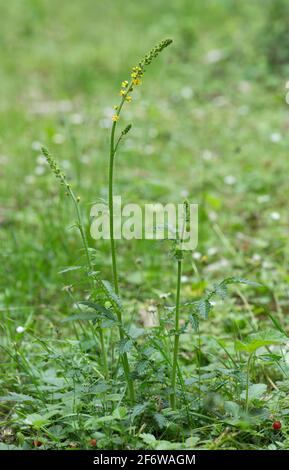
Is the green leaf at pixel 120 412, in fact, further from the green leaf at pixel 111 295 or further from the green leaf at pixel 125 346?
the green leaf at pixel 111 295

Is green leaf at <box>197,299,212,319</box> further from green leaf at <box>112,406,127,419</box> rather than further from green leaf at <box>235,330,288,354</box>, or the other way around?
green leaf at <box>112,406,127,419</box>

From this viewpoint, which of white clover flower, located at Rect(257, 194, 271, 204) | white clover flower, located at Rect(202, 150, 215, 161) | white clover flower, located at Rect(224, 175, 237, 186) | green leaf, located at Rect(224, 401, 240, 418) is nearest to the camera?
green leaf, located at Rect(224, 401, 240, 418)

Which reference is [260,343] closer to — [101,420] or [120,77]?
[101,420]

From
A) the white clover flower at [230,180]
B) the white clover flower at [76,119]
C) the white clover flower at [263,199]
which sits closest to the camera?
the white clover flower at [263,199]

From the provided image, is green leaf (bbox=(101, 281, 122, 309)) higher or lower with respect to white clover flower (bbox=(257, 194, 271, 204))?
lower

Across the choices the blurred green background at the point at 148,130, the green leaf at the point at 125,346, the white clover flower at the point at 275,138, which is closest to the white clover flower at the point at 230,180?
the blurred green background at the point at 148,130

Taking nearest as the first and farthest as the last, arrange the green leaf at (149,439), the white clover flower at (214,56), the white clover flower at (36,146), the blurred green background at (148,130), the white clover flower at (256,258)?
the green leaf at (149,439) → the white clover flower at (256,258) → the blurred green background at (148,130) → the white clover flower at (36,146) → the white clover flower at (214,56)

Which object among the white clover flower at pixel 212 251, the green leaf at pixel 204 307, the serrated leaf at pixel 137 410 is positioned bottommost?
the serrated leaf at pixel 137 410

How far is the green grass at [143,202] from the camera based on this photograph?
1.96m

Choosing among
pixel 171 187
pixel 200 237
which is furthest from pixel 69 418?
pixel 171 187

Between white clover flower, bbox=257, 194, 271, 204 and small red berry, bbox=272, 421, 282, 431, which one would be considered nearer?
small red berry, bbox=272, 421, 282, 431

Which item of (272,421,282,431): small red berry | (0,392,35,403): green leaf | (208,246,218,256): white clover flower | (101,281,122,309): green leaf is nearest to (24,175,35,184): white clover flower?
(208,246,218,256): white clover flower

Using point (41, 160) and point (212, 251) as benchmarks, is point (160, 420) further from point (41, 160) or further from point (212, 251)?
point (41, 160)

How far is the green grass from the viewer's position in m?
1.96
